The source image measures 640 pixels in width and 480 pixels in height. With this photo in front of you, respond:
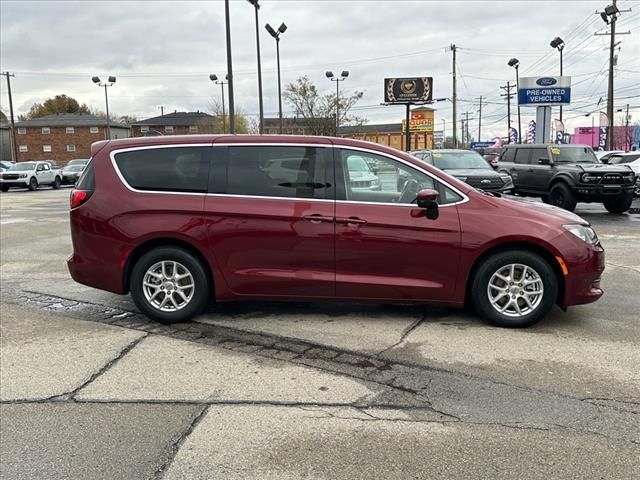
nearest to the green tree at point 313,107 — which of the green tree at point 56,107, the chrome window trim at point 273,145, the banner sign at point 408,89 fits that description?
the banner sign at point 408,89

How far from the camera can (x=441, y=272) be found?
209 inches

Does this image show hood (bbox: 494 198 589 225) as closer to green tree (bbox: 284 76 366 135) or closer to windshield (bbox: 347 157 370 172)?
windshield (bbox: 347 157 370 172)

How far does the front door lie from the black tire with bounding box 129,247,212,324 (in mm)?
248

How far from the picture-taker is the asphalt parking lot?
10.5 feet

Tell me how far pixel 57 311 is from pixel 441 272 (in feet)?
13.4

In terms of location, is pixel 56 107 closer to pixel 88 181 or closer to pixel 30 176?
pixel 30 176

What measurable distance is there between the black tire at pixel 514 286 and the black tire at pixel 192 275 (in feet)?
8.41

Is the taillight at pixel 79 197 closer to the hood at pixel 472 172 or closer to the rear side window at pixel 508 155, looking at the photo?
the hood at pixel 472 172

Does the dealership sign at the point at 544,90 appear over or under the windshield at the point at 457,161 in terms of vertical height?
over

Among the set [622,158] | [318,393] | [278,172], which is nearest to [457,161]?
[622,158]

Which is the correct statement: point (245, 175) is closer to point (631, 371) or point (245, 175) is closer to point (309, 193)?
point (309, 193)

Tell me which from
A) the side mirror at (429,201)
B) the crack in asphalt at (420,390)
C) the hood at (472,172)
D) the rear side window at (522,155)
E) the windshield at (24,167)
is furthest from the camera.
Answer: the windshield at (24,167)

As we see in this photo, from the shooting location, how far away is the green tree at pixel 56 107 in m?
104

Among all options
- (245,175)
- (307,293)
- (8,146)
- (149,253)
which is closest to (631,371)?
(307,293)
